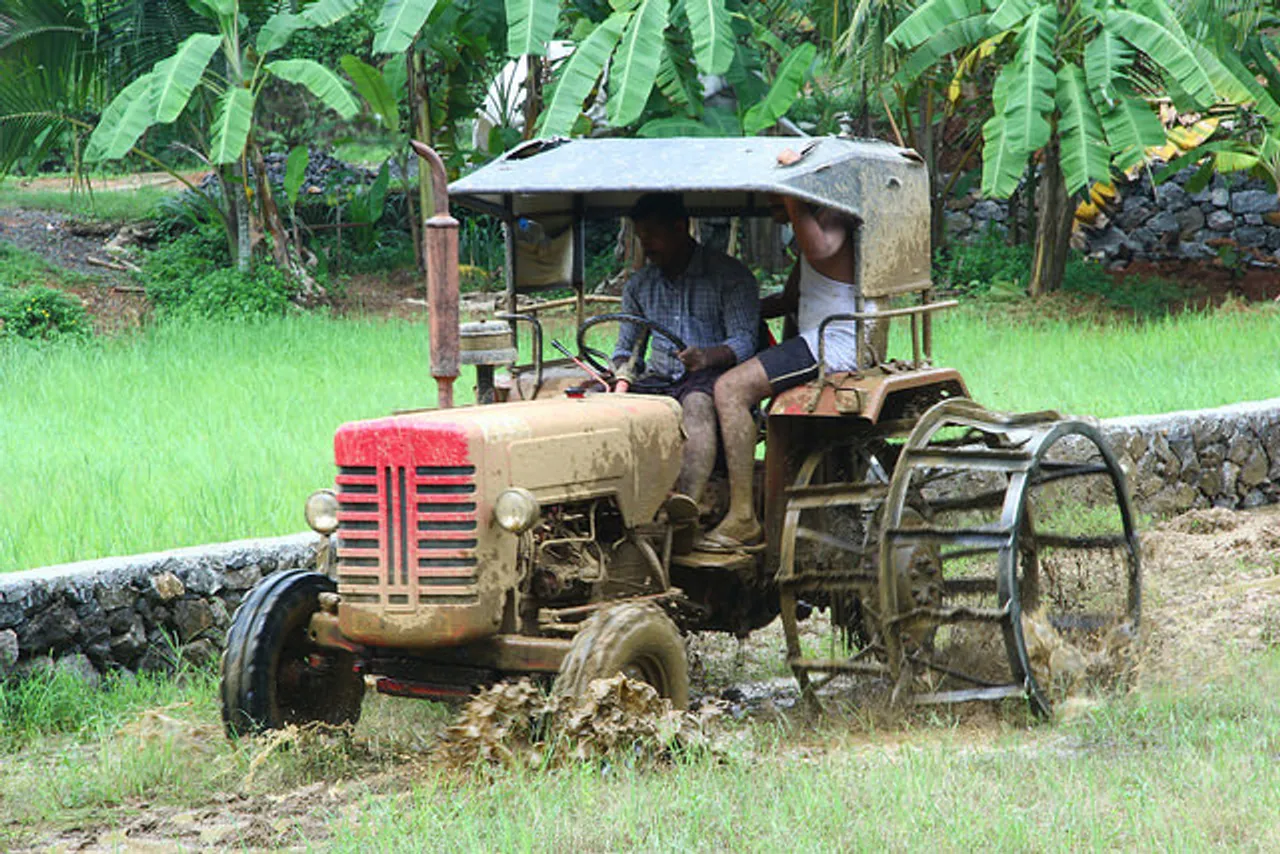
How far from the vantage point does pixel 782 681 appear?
7359 mm

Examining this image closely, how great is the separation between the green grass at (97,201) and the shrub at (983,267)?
9438 mm

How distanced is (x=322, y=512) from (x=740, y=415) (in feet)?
5.37

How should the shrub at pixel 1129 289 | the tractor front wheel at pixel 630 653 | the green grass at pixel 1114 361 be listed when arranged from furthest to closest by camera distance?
the shrub at pixel 1129 289 < the green grass at pixel 1114 361 < the tractor front wheel at pixel 630 653

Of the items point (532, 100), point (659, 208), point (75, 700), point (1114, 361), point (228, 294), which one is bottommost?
point (75, 700)

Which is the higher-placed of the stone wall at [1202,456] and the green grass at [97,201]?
the green grass at [97,201]

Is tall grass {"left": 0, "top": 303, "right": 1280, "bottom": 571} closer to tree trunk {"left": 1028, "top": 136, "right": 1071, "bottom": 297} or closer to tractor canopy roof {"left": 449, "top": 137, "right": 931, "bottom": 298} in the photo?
tree trunk {"left": 1028, "top": 136, "right": 1071, "bottom": 297}

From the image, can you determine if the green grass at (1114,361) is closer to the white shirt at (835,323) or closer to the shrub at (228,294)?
the white shirt at (835,323)

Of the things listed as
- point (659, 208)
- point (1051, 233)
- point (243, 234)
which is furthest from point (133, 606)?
point (1051, 233)

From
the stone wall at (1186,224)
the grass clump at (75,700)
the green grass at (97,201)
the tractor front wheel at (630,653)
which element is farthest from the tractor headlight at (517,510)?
the stone wall at (1186,224)

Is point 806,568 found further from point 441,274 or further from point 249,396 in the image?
point 249,396

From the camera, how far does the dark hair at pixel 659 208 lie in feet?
22.3

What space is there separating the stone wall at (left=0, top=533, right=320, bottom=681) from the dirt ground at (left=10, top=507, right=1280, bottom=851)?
30.6 inches

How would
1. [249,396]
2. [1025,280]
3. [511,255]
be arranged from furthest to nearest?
[1025,280]
[249,396]
[511,255]

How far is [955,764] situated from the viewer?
5.37 meters
